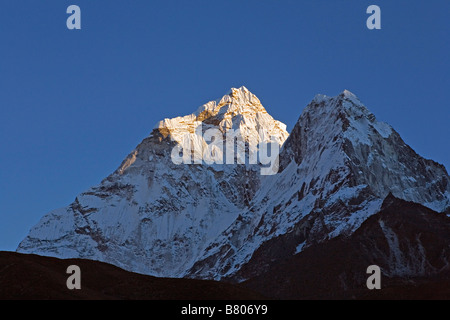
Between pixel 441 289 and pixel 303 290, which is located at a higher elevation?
pixel 303 290

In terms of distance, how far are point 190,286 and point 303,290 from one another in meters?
71.0

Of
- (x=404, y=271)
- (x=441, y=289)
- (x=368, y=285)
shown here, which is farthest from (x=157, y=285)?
(x=404, y=271)

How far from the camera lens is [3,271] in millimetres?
119062

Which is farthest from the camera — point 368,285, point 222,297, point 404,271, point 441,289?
point 404,271
